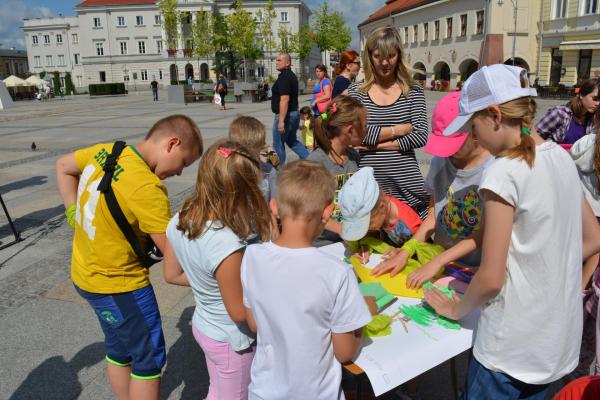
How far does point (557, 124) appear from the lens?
157 inches

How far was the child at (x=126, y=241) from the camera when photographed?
188 cm

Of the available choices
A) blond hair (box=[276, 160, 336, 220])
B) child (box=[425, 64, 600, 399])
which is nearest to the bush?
blond hair (box=[276, 160, 336, 220])

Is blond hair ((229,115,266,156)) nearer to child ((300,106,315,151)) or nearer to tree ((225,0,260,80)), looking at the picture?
child ((300,106,315,151))

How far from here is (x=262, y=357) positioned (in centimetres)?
157

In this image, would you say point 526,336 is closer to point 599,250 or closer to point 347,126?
point 599,250

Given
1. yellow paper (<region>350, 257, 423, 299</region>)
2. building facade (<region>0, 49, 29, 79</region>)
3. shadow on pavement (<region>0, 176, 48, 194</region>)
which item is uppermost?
building facade (<region>0, 49, 29, 79</region>)

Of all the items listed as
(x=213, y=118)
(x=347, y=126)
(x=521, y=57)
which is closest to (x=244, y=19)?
(x=521, y=57)

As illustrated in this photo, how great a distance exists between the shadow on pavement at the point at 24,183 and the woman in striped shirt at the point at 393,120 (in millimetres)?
6519

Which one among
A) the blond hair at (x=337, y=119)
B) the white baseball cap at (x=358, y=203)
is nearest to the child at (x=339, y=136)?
the blond hair at (x=337, y=119)

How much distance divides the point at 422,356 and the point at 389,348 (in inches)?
4.4

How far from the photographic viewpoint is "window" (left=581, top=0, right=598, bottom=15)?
3153 cm

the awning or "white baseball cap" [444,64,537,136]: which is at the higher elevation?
the awning

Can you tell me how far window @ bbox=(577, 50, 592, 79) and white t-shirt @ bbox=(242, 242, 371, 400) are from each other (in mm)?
37224

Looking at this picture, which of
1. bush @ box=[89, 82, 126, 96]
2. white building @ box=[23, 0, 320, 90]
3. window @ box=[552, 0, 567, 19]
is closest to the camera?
window @ box=[552, 0, 567, 19]
